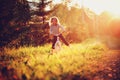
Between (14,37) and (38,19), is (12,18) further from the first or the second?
(38,19)

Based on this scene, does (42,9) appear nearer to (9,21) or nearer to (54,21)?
(9,21)

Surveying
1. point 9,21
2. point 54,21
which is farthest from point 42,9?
point 54,21

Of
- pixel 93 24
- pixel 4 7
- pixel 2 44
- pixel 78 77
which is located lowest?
pixel 93 24

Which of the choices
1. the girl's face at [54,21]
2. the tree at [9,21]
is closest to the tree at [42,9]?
the tree at [9,21]

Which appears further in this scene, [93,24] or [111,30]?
[93,24]

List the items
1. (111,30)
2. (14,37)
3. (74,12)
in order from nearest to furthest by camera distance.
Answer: (14,37)
(111,30)
(74,12)

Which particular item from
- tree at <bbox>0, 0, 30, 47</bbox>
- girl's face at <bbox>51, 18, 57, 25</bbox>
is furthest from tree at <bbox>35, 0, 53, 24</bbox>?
girl's face at <bbox>51, 18, 57, 25</bbox>

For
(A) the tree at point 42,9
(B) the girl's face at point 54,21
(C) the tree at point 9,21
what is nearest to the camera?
(B) the girl's face at point 54,21

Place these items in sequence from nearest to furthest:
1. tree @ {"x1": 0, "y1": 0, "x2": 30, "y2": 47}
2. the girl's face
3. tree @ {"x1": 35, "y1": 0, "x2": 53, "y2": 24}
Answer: the girl's face, tree @ {"x1": 0, "y1": 0, "x2": 30, "y2": 47}, tree @ {"x1": 35, "y1": 0, "x2": 53, "y2": 24}

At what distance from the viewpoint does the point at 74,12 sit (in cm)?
7275

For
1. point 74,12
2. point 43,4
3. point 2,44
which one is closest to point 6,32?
point 2,44

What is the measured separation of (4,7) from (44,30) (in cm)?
1312

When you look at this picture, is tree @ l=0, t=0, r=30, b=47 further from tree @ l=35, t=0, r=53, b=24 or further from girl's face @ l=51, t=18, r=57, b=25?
tree @ l=35, t=0, r=53, b=24

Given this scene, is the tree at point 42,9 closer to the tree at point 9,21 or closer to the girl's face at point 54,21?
the tree at point 9,21
